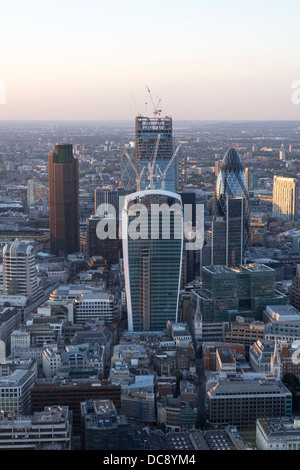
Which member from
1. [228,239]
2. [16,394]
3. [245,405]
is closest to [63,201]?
[228,239]

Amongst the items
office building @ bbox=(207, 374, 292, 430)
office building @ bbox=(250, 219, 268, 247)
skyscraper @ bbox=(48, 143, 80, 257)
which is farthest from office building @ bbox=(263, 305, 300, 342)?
skyscraper @ bbox=(48, 143, 80, 257)

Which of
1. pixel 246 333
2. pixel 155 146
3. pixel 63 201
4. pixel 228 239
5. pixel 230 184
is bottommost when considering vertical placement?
pixel 246 333

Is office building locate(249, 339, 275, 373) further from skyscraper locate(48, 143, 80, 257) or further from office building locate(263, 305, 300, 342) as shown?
skyscraper locate(48, 143, 80, 257)

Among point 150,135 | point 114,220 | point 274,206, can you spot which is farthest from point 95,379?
point 274,206

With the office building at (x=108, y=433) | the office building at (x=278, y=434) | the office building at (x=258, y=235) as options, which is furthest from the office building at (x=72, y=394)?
the office building at (x=258, y=235)

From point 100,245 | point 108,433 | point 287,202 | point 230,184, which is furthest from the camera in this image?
point 287,202

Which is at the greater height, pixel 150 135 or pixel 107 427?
pixel 150 135

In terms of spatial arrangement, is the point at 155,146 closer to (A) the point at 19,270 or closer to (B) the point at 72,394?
(A) the point at 19,270
